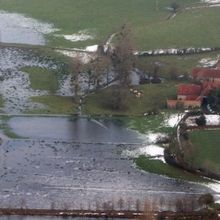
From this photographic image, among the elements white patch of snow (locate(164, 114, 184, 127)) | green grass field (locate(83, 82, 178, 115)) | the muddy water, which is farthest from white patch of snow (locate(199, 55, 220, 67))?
white patch of snow (locate(164, 114, 184, 127))

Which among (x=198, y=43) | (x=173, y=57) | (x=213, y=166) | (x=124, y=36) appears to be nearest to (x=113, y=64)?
(x=124, y=36)

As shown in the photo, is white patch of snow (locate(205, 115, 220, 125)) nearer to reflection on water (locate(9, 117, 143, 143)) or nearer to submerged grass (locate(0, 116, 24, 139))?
reflection on water (locate(9, 117, 143, 143))

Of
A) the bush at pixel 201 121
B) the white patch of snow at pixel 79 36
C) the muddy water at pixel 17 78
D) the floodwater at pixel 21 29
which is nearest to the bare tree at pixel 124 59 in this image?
the muddy water at pixel 17 78

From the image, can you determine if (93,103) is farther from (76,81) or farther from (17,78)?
(17,78)

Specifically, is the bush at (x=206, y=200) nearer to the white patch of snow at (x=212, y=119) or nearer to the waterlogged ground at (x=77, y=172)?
the waterlogged ground at (x=77, y=172)

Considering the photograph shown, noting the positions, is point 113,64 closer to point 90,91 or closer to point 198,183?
point 90,91

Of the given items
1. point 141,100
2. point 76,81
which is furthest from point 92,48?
point 141,100

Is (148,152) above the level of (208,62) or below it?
below
